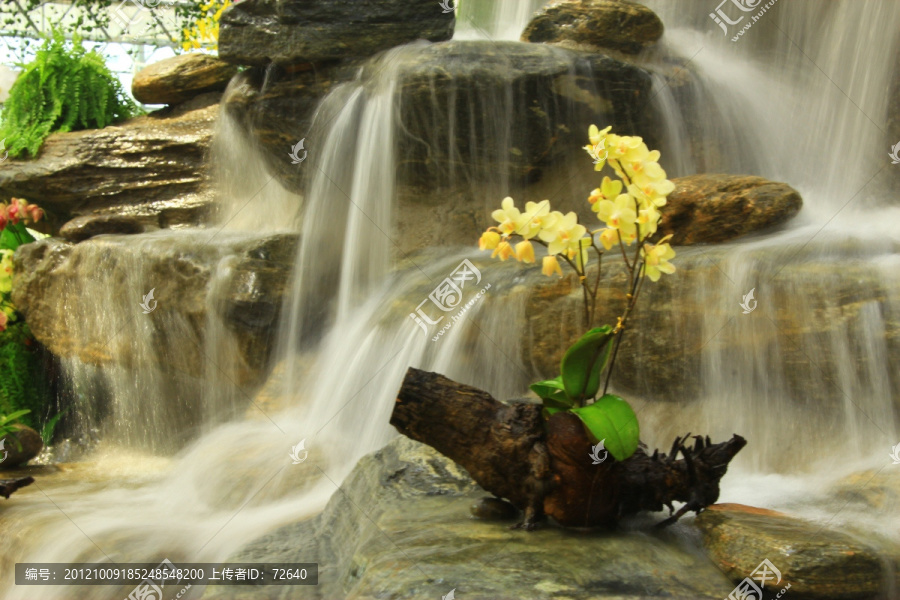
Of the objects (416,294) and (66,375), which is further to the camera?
(66,375)

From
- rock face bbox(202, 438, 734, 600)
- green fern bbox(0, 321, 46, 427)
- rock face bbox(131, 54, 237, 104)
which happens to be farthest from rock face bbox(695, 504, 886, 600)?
rock face bbox(131, 54, 237, 104)

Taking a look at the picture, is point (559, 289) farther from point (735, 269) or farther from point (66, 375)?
point (66, 375)

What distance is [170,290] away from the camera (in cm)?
657

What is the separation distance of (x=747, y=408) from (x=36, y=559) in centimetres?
341

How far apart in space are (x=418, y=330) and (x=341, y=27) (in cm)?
326

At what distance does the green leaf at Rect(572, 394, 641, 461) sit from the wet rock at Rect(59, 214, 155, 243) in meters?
6.27

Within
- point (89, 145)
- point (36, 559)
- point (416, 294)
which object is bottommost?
point (36, 559)

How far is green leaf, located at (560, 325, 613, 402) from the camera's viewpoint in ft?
8.61

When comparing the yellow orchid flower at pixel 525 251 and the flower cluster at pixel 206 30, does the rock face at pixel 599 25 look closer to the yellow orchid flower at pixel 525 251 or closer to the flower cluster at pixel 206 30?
the flower cluster at pixel 206 30

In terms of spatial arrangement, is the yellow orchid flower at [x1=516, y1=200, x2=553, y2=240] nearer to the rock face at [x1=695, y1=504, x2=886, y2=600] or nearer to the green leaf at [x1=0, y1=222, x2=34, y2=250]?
the rock face at [x1=695, y1=504, x2=886, y2=600]

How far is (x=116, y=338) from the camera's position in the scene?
22.4 feet

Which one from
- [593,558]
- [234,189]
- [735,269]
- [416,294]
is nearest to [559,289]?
[735,269]

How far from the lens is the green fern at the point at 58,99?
8.48 metres

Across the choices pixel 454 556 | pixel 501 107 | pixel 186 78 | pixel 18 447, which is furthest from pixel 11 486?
pixel 186 78
